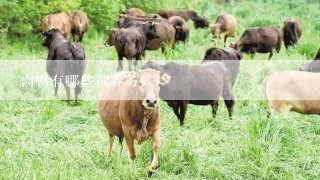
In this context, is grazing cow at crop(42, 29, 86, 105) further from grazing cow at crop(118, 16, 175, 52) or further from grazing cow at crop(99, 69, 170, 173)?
grazing cow at crop(118, 16, 175, 52)

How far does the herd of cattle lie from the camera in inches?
214

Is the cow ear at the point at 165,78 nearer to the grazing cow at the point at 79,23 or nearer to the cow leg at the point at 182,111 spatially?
the cow leg at the point at 182,111

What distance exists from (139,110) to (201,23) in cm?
1464

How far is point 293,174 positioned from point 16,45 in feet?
32.3

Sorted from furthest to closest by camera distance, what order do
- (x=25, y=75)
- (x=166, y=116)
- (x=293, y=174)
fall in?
(x=25, y=75)
(x=166, y=116)
(x=293, y=174)

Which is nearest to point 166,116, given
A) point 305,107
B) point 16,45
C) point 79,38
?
point 305,107

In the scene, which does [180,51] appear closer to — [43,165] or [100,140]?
[100,140]

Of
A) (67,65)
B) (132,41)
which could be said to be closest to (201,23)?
(132,41)

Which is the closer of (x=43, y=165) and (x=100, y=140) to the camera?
(x=43, y=165)

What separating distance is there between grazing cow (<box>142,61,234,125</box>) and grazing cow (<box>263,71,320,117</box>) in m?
1.03

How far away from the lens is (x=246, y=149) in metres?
5.73

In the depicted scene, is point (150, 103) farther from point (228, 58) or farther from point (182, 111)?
point (228, 58)

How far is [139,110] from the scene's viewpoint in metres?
5.43

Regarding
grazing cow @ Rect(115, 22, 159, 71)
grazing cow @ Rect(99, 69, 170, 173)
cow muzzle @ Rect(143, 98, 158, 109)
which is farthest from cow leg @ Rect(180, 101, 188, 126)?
grazing cow @ Rect(115, 22, 159, 71)
